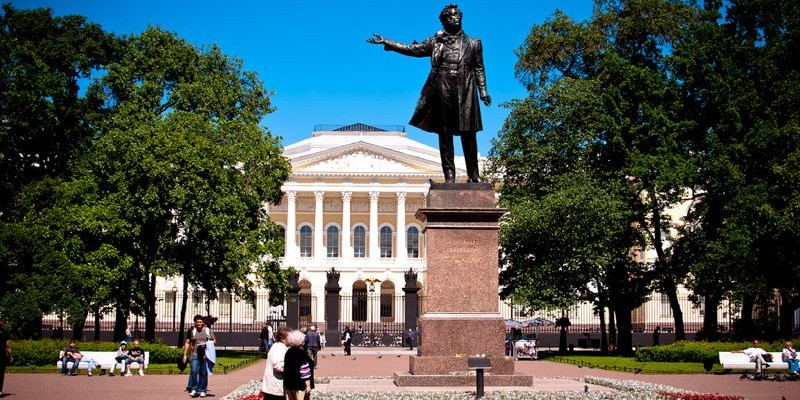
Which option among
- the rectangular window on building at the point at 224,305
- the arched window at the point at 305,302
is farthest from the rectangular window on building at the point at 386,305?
the rectangular window on building at the point at 224,305

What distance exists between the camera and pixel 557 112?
36.3 metres

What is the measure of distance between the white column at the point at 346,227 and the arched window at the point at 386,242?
2632 mm

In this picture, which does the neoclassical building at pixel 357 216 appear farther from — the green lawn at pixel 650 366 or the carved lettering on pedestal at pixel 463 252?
the carved lettering on pedestal at pixel 463 252

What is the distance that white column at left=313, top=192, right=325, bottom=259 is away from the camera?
7744 cm

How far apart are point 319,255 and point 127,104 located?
42.8 m

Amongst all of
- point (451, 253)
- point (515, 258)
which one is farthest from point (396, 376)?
point (515, 258)

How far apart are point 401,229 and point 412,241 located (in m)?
2.50

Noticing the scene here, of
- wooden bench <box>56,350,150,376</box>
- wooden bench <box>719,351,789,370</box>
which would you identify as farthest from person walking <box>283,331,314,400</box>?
wooden bench <box>719,351,789,370</box>

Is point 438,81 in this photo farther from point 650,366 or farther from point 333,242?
point 333,242

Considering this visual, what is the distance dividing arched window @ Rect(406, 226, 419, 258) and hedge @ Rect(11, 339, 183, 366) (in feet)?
166

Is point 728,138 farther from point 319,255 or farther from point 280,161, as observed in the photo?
point 319,255

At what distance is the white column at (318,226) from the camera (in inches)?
3049

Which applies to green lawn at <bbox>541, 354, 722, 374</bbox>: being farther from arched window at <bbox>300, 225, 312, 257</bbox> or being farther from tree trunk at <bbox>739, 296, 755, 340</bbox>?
arched window at <bbox>300, 225, 312, 257</bbox>

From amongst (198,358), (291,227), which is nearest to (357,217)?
(291,227)
